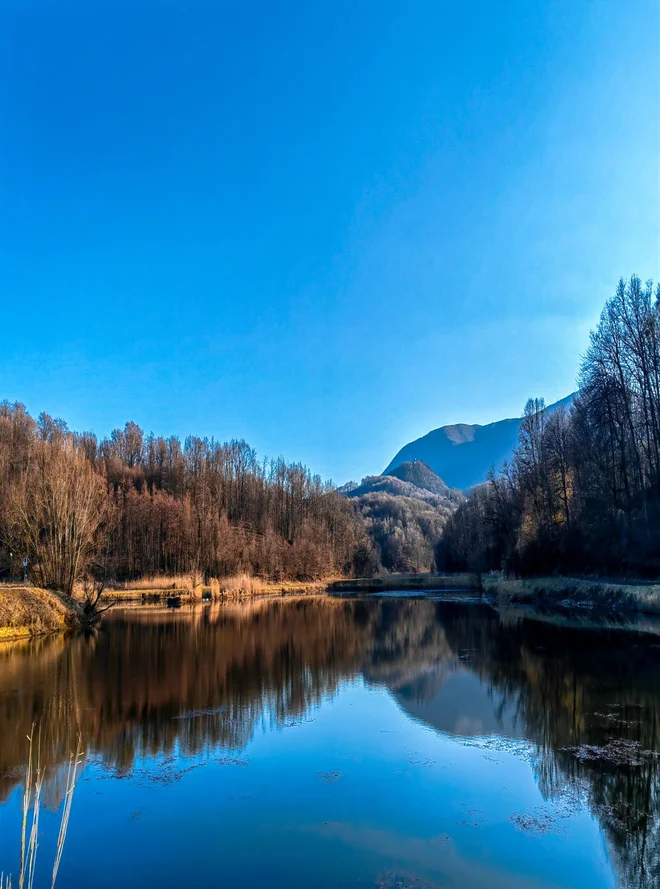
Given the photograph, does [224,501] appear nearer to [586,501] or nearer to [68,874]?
[586,501]

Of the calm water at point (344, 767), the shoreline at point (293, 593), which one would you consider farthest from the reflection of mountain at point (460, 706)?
the shoreline at point (293, 593)

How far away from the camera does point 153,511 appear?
6012cm

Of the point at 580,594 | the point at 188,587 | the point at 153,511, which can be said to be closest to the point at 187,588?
the point at 188,587

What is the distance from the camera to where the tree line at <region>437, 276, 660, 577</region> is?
31.1m

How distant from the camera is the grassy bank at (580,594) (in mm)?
26422

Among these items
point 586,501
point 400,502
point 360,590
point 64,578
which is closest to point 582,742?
point 64,578

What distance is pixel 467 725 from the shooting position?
11.6m

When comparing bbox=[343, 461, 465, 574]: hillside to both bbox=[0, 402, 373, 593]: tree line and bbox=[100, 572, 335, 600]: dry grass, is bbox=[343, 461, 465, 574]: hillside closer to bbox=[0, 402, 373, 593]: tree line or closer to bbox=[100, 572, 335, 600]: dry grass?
bbox=[0, 402, 373, 593]: tree line

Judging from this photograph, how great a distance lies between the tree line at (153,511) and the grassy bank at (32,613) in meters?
2.62

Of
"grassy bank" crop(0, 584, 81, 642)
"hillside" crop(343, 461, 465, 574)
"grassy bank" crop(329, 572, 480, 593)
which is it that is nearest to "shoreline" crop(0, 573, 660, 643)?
"grassy bank" crop(0, 584, 81, 642)

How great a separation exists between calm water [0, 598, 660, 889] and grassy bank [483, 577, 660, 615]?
7.79 m

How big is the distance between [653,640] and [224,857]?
736 inches

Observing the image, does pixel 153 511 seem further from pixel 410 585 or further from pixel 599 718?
pixel 599 718

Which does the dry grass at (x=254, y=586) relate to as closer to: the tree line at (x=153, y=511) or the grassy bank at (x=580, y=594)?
the tree line at (x=153, y=511)
